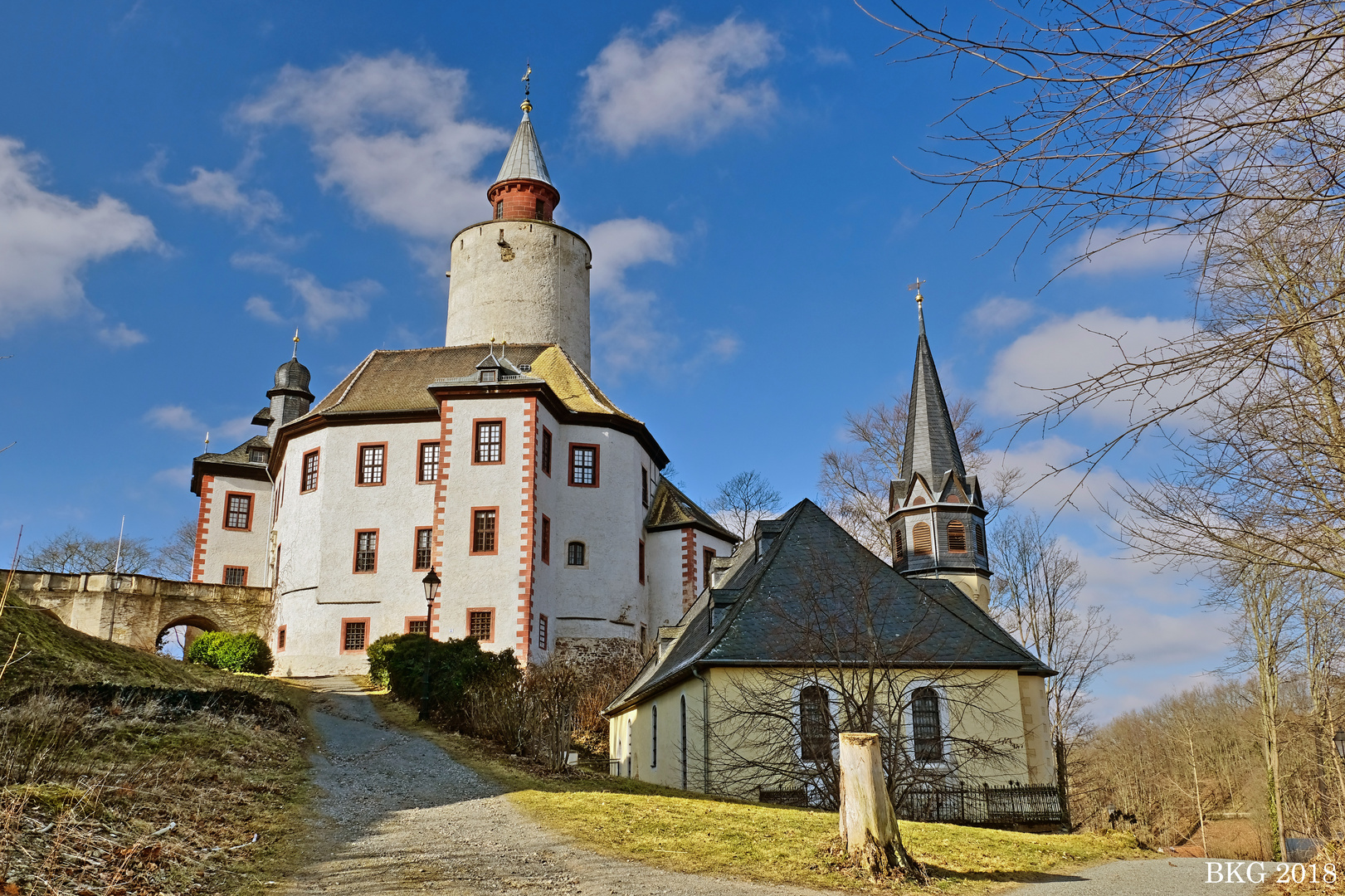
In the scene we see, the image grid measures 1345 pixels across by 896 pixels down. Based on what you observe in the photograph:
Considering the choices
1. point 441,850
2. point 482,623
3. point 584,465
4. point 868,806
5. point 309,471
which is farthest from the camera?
point 584,465

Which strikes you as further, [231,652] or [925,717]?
[231,652]

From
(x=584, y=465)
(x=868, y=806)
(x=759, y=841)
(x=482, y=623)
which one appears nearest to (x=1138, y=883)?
(x=868, y=806)

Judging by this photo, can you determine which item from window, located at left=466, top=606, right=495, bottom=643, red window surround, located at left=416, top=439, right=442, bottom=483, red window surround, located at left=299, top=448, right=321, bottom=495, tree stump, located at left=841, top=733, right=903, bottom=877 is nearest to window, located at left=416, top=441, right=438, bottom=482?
red window surround, located at left=416, top=439, right=442, bottom=483

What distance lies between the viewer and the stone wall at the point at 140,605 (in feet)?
113

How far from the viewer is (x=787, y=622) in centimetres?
1991

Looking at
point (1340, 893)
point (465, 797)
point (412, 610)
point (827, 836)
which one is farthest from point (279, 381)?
point (1340, 893)

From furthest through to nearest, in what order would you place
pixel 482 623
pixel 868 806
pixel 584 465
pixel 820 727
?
pixel 584 465
pixel 482 623
pixel 820 727
pixel 868 806

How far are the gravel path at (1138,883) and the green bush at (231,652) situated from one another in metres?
25.9

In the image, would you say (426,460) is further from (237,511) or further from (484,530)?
(237,511)

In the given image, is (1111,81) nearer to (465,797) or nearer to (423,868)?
(423,868)

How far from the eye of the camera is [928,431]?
3103 cm

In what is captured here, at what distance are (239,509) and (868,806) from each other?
128 feet

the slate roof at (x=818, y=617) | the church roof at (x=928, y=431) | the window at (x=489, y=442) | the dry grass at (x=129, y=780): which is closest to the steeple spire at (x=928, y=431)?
the church roof at (x=928, y=431)

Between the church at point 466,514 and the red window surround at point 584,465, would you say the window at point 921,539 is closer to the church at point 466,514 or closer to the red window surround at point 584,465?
the church at point 466,514
